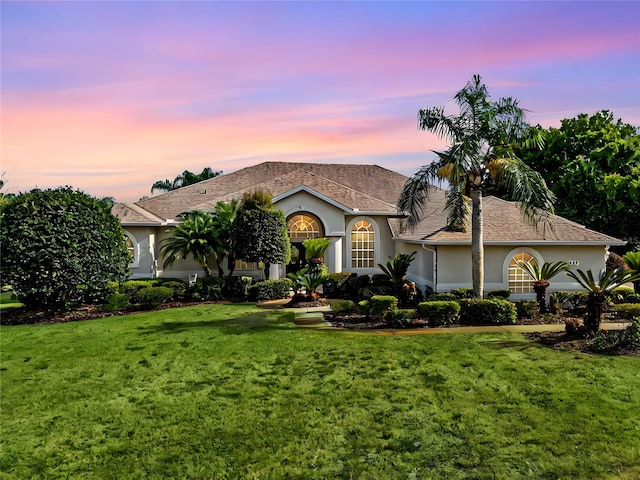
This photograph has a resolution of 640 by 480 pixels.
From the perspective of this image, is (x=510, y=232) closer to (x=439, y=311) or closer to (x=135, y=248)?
(x=439, y=311)

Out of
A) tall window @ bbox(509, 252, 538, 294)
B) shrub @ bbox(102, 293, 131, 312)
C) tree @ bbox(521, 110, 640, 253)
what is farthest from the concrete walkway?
tree @ bbox(521, 110, 640, 253)

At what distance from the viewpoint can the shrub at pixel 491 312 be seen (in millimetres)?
15477

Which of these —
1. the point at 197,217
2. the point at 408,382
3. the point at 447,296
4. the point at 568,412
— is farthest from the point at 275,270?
the point at 568,412

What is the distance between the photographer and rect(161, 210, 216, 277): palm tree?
21859 mm

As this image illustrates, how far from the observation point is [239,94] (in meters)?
16.8

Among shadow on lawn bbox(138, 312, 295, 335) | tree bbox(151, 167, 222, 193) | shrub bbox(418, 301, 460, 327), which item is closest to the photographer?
shadow on lawn bbox(138, 312, 295, 335)

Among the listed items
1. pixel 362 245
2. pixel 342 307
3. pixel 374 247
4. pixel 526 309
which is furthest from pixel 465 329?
pixel 362 245

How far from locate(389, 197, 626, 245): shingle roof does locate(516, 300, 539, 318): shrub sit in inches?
126

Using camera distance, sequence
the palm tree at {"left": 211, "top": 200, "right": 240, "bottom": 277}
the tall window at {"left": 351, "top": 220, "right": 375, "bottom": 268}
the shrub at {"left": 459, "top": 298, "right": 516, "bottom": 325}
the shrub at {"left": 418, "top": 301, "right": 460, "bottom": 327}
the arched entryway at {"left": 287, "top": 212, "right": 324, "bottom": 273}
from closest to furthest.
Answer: the shrub at {"left": 418, "top": 301, "right": 460, "bottom": 327} < the shrub at {"left": 459, "top": 298, "right": 516, "bottom": 325} < the palm tree at {"left": 211, "top": 200, "right": 240, "bottom": 277} < the arched entryway at {"left": 287, "top": 212, "right": 324, "bottom": 273} < the tall window at {"left": 351, "top": 220, "right": 375, "bottom": 268}

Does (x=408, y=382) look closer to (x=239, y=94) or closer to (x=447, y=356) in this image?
(x=447, y=356)

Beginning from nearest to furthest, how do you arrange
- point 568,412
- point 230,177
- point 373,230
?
point 568,412 → point 373,230 → point 230,177

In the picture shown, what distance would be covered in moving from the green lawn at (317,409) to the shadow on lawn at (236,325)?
1.30 m

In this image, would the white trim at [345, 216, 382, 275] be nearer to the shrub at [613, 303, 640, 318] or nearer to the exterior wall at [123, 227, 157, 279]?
the exterior wall at [123, 227, 157, 279]

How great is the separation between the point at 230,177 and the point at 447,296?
718 inches
